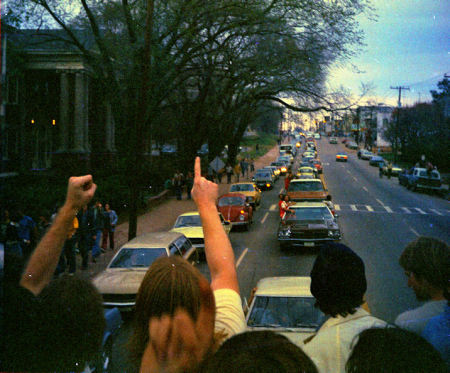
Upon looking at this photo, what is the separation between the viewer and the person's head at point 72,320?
2045 mm

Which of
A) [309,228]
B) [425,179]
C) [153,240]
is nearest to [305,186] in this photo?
[309,228]

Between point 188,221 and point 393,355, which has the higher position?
point 393,355

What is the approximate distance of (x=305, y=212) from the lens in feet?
41.6

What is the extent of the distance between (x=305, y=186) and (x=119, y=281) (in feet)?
41.0

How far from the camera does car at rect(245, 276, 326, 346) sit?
5004 millimetres

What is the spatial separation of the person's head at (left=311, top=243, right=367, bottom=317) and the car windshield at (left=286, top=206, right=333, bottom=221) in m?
8.71

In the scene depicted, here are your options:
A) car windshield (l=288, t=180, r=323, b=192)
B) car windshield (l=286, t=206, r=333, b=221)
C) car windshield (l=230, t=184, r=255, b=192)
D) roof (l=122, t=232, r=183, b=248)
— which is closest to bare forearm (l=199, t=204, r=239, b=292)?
roof (l=122, t=232, r=183, b=248)

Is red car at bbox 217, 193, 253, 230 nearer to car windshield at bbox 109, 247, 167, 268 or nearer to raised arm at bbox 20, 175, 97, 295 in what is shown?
car windshield at bbox 109, 247, 167, 268

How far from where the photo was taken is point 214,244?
91.1 inches

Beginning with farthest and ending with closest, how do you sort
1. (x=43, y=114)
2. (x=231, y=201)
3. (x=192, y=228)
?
(x=231, y=201)
(x=192, y=228)
(x=43, y=114)

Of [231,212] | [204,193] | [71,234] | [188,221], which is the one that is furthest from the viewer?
[231,212]

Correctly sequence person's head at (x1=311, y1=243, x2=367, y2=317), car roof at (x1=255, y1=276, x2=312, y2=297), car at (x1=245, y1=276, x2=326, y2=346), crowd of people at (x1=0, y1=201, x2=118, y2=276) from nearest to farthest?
1. person's head at (x1=311, y1=243, x2=367, y2=317)
2. car at (x1=245, y1=276, x2=326, y2=346)
3. crowd of people at (x1=0, y1=201, x2=118, y2=276)
4. car roof at (x1=255, y1=276, x2=312, y2=297)

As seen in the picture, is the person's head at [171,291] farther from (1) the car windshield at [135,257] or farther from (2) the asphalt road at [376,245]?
(1) the car windshield at [135,257]

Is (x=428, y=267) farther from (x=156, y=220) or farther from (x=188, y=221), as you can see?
(x=156, y=220)
